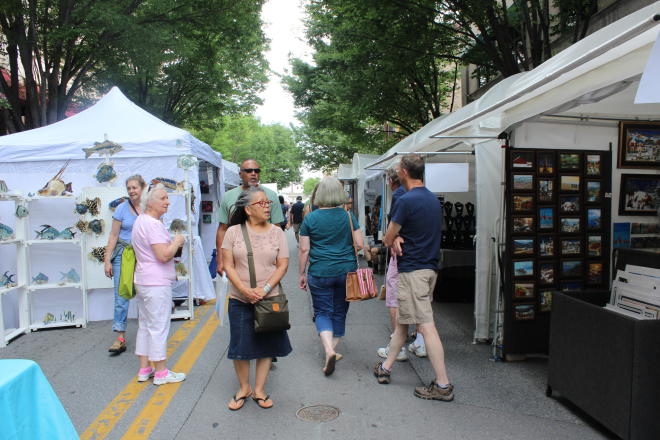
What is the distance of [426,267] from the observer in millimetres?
3881

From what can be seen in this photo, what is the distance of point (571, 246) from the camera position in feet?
15.2

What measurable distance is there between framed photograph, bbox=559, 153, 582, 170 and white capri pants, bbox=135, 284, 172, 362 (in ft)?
13.1

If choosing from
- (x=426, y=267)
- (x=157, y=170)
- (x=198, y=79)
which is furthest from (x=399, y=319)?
(x=198, y=79)

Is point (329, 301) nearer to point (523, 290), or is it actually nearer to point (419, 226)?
point (419, 226)

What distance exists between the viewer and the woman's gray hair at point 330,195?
435 cm

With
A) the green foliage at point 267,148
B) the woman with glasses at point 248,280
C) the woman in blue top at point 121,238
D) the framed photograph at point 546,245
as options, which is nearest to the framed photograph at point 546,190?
the framed photograph at point 546,245

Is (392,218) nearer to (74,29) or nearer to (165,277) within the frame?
(165,277)

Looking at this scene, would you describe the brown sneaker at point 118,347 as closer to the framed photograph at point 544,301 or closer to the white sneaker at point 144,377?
the white sneaker at point 144,377

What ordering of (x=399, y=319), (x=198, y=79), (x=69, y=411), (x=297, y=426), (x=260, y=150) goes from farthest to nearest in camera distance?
(x=260, y=150) → (x=198, y=79) → (x=399, y=319) → (x=69, y=411) → (x=297, y=426)

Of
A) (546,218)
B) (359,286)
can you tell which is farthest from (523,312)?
(359,286)

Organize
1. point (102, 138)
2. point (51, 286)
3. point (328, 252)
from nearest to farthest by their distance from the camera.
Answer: point (328, 252) → point (51, 286) → point (102, 138)

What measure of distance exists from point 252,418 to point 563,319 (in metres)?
2.48

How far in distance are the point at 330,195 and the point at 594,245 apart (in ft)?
8.90

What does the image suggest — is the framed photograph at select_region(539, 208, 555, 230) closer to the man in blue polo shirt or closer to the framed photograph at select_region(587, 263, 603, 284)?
the framed photograph at select_region(587, 263, 603, 284)
